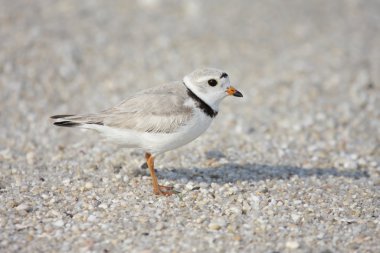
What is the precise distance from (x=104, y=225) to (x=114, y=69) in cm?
665

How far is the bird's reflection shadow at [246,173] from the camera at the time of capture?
6930 millimetres

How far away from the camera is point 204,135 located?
8.86 metres

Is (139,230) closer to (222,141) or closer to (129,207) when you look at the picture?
(129,207)

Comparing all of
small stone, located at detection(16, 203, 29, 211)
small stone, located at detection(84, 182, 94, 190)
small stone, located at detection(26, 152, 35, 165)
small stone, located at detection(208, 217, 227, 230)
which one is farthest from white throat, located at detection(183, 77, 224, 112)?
small stone, located at detection(26, 152, 35, 165)

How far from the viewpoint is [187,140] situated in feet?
20.4

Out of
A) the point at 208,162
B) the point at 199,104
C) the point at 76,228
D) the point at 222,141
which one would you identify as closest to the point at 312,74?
the point at 222,141

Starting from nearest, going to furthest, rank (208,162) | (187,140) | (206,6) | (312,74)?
(187,140) → (208,162) → (312,74) → (206,6)

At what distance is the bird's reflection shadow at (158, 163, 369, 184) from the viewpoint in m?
6.93

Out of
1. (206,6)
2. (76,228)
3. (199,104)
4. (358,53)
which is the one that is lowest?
(76,228)

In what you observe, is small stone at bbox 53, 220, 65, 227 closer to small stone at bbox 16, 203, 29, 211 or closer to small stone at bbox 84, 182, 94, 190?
small stone at bbox 16, 203, 29, 211

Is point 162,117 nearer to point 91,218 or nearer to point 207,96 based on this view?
point 207,96

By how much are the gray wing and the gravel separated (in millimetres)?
859

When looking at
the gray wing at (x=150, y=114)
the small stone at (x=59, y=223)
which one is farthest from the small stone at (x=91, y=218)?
the gray wing at (x=150, y=114)

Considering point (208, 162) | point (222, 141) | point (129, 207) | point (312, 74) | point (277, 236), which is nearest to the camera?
point (277, 236)
